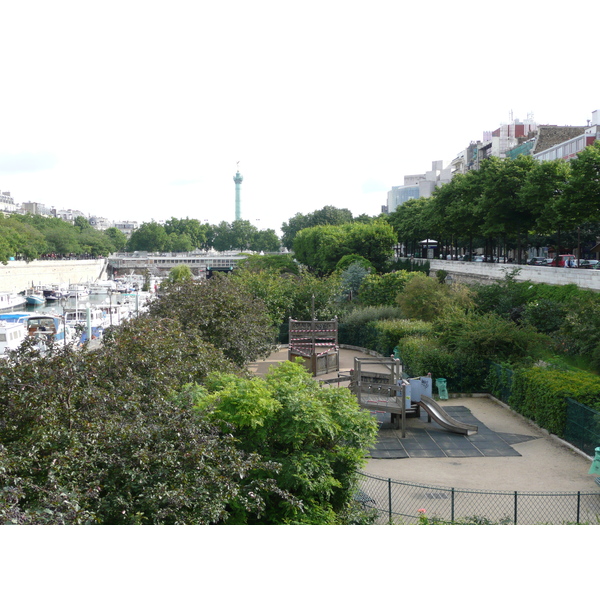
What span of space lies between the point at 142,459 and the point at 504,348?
21.3 m

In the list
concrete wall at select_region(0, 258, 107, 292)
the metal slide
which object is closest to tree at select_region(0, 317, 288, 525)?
the metal slide

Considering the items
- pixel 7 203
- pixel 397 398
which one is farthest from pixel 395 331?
pixel 7 203

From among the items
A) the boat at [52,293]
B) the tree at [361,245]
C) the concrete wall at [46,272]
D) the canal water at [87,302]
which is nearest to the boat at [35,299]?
the canal water at [87,302]

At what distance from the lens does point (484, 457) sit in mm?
18641

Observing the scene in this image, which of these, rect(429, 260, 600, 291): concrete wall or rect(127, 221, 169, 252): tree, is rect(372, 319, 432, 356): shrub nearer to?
rect(429, 260, 600, 291): concrete wall

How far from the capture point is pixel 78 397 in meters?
9.51

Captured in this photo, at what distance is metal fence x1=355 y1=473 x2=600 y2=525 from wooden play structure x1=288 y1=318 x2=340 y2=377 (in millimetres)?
15671

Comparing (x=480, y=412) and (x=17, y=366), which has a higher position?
(x=17, y=366)

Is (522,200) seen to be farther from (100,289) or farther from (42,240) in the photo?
(42,240)

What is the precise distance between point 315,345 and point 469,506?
59.4 feet

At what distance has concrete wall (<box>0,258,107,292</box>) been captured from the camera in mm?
92750

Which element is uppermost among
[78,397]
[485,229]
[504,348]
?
[485,229]
